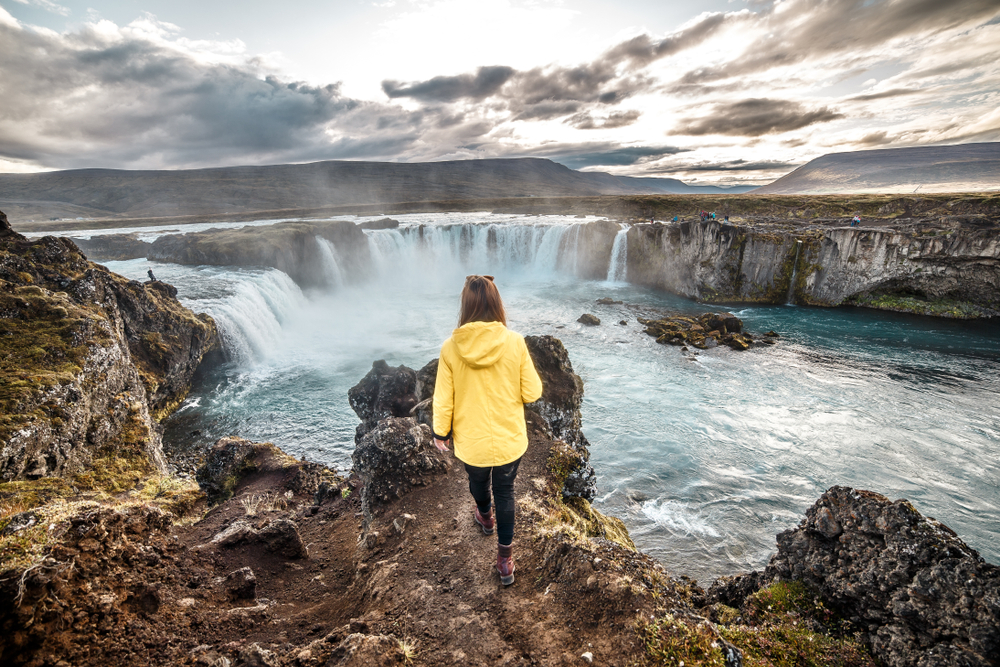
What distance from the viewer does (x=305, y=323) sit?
2936 centimetres

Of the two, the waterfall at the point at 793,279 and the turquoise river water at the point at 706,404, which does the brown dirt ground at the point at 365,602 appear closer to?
the turquoise river water at the point at 706,404

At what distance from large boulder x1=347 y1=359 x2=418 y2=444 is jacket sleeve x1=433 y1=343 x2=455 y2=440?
853 centimetres

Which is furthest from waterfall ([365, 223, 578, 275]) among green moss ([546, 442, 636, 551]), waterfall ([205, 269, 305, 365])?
green moss ([546, 442, 636, 551])

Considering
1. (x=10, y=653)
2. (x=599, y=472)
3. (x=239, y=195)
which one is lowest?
(x=599, y=472)

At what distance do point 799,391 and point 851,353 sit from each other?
8.13 meters

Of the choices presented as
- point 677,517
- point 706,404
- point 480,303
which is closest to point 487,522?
→ point 480,303

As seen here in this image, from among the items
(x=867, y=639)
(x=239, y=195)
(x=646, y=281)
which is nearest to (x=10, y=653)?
(x=867, y=639)

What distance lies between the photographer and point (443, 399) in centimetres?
381

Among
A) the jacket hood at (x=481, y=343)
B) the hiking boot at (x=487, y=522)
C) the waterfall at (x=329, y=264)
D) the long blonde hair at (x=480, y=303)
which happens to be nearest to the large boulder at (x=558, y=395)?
the hiking boot at (x=487, y=522)

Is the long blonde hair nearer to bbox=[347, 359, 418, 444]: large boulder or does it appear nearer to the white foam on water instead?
bbox=[347, 359, 418, 444]: large boulder

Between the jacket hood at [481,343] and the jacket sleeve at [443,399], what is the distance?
262 mm

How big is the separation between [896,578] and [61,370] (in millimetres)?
13581

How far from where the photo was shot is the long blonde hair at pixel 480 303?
12.1 ft

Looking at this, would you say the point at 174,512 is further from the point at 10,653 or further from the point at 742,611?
the point at 742,611
